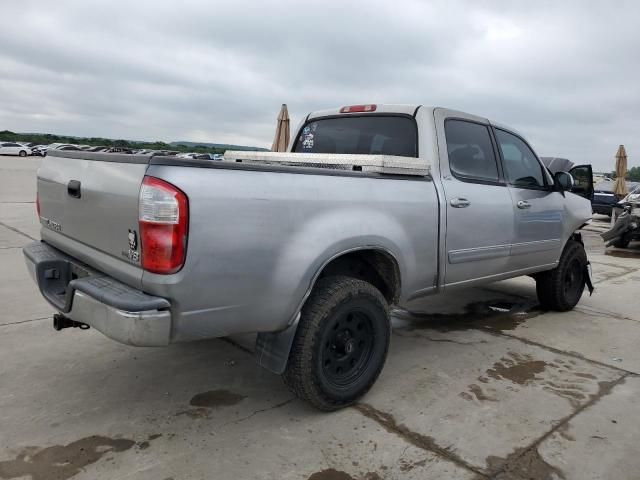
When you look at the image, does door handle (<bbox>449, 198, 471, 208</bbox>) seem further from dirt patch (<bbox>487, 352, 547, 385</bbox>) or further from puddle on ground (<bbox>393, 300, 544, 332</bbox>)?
puddle on ground (<bbox>393, 300, 544, 332</bbox>)

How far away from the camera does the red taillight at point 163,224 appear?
2.19 metres

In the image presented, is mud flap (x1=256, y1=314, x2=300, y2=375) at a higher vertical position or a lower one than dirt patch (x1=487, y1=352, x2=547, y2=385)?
higher

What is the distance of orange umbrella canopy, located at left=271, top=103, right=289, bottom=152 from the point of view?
376 inches

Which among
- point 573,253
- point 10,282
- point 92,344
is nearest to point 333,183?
point 92,344

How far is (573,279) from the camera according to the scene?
536 cm

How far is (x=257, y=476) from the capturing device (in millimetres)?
2361

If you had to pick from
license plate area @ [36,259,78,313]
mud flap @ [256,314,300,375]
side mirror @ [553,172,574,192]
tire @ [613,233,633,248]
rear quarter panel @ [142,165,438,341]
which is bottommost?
tire @ [613,233,633,248]

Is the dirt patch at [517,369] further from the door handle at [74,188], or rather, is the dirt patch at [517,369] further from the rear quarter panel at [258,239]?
the door handle at [74,188]

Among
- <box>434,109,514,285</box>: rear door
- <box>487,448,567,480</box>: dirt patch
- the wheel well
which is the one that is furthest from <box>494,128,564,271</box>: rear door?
<box>487,448,567,480</box>: dirt patch

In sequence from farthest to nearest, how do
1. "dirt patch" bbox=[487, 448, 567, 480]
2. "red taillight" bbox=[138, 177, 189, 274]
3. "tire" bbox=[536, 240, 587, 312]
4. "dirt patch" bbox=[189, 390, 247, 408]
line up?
"tire" bbox=[536, 240, 587, 312]
"dirt patch" bbox=[189, 390, 247, 408]
"dirt patch" bbox=[487, 448, 567, 480]
"red taillight" bbox=[138, 177, 189, 274]

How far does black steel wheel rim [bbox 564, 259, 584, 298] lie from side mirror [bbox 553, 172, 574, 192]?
34.5 inches

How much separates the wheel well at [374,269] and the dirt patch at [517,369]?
1.00 metres

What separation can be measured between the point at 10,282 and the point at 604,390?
5.67 meters

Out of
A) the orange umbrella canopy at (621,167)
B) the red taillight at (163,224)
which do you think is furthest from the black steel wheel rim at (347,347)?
the orange umbrella canopy at (621,167)
